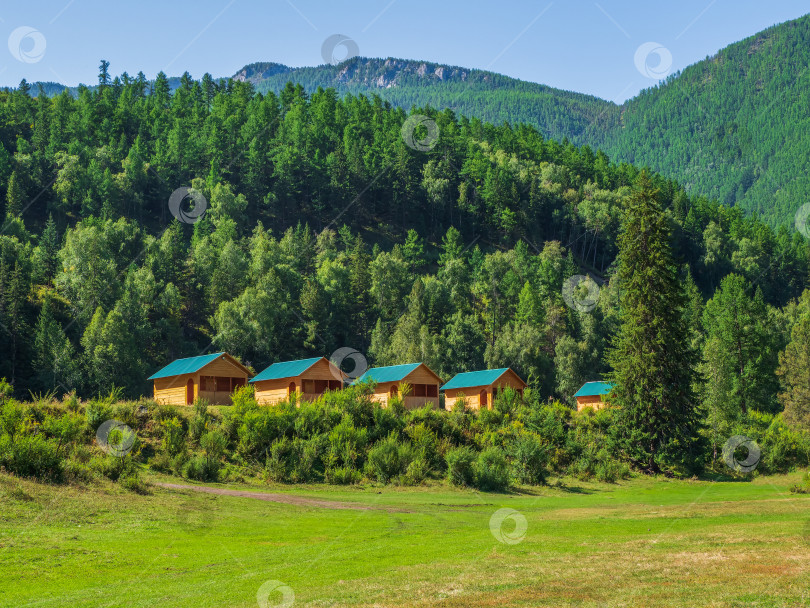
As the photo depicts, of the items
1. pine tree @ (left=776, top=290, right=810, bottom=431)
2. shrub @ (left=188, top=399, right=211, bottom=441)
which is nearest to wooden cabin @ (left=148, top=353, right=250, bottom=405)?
shrub @ (left=188, top=399, right=211, bottom=441)

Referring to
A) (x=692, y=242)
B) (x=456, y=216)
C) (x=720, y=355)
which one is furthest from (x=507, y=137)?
(x=720, y=355)

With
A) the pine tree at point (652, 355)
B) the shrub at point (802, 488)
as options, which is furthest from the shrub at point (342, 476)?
the shrub at point (802, 488)

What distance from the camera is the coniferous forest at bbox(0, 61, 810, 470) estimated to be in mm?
71625

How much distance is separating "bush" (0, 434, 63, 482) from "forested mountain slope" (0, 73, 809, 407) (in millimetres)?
51375

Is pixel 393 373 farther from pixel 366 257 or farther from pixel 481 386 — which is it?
pixel 366 257

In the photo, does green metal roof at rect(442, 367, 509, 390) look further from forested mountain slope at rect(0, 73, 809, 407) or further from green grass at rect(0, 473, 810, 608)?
green grass at rect(0, 473, 810, 608)

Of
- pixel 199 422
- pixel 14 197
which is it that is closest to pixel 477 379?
pixel 199 422

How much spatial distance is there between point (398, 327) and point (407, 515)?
223ft

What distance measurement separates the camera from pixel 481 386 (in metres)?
65.7

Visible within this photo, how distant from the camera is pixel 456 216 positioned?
469ft

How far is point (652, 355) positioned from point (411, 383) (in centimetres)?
2056

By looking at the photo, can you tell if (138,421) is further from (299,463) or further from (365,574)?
(365,574)

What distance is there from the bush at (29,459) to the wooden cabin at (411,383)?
3600cm

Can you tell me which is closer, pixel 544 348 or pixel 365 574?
pixel 365 574
